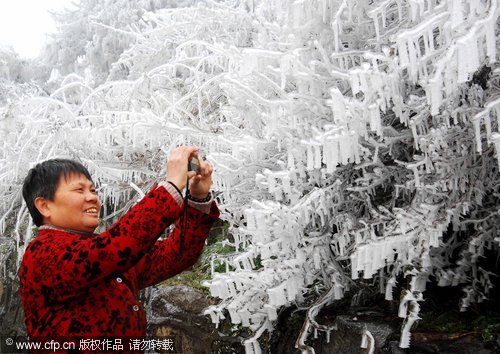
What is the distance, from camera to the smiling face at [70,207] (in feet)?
6.21

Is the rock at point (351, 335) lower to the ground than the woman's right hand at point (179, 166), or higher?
lower

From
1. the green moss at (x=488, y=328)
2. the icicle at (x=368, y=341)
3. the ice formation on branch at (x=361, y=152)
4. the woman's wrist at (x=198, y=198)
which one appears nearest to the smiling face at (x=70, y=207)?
the woman's wrist at (x=198, y=198)

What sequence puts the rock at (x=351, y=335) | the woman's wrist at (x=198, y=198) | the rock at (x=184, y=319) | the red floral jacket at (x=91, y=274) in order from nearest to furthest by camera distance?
the red floral jacket at (x=91, y=274), the woman's wrist at (x=198, y=198), the rock at (x=351, y=335), the rock at (x=184, y=319)

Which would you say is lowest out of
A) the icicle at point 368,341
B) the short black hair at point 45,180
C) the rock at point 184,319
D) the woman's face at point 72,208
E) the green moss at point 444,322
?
the rock at point 184,319

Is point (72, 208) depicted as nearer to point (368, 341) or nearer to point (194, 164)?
A: point (194, 164)

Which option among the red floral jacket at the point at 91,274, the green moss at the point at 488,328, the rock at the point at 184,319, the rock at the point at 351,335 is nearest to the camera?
the red floral jacket at the point at 91,274

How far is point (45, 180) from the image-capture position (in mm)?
1961

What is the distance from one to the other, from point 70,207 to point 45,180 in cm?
18

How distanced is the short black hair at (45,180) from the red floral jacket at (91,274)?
0.15 metres

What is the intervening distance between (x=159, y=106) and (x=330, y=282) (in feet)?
8.71

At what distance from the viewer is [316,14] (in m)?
2.65

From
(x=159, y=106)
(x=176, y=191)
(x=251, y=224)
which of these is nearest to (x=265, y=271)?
(x=251, y=224)

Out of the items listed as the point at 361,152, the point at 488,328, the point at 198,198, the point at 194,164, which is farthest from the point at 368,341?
the point at 194,164

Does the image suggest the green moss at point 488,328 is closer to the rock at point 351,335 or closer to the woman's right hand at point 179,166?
the rock at point 351,335
